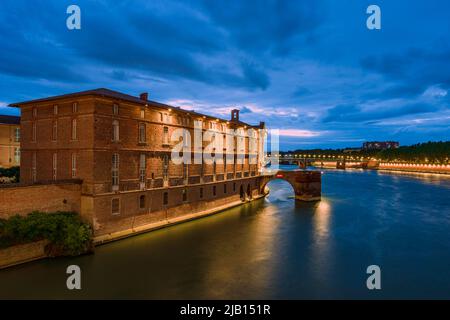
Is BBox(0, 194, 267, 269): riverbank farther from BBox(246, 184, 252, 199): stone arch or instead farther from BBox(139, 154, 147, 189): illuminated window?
BBox(246, 184, 252, 199): stone arch

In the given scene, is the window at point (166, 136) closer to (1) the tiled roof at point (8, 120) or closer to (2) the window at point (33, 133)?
(2) the window at point (33, 133)

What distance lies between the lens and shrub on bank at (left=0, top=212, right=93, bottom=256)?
2027cm

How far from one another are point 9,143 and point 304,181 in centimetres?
4447

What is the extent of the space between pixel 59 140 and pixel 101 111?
5.11 m

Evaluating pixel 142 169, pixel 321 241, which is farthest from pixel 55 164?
pixel 321 241

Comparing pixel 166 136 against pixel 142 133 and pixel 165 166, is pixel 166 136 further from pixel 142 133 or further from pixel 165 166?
pixel 142 133

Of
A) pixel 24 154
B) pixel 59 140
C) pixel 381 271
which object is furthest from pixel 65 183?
pixel 381 271

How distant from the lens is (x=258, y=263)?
78.8ft

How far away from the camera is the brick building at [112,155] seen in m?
25.5

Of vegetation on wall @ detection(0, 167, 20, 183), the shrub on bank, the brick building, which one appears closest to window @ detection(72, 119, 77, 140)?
the brick building

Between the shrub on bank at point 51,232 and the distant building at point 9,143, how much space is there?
2140 cm

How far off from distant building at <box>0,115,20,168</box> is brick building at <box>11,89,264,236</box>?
11.4 metres
